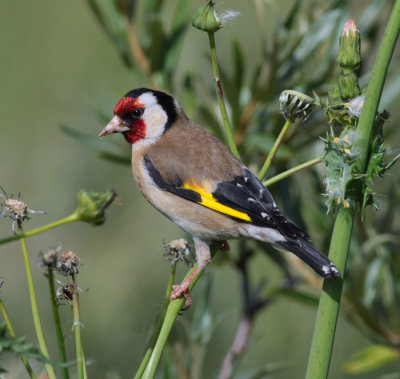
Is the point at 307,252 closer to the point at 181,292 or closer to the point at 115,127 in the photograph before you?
the point at 181,292

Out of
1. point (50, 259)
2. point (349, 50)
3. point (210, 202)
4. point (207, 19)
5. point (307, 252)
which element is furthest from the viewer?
point (210, 202)

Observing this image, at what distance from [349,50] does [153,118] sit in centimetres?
139

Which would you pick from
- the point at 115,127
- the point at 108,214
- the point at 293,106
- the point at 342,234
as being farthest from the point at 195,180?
the point at 342,234

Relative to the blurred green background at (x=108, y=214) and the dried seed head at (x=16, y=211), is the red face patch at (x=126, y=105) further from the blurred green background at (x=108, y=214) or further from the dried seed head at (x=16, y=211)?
the dried seed head at (x=16, y=211)

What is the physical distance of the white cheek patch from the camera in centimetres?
259

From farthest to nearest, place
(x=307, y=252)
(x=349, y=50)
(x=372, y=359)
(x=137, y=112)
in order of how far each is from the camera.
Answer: (x=137, y=112), (x=372, y=359), (x=307, y=252), (x=349, y=50)

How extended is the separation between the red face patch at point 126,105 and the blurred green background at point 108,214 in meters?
0.05

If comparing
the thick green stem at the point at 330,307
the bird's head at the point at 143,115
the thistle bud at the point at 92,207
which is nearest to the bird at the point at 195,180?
the bird's head at the point at 143,115

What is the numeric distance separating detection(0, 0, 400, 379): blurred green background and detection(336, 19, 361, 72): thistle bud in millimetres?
873

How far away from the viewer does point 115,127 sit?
2447mm

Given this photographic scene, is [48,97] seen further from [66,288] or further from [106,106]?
[66,288]

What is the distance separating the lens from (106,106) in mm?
2578

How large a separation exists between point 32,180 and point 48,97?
0.66 m

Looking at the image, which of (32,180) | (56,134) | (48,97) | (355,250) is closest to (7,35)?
(48,97)
